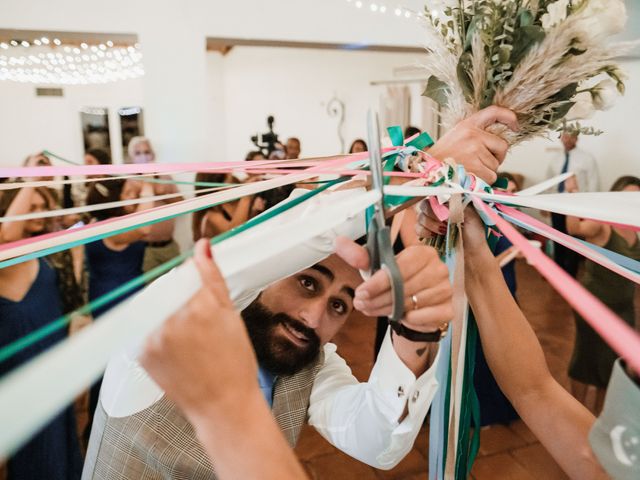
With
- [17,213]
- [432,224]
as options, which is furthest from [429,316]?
[17,213]

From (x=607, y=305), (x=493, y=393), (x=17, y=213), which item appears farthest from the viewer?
(x=493, y=393)

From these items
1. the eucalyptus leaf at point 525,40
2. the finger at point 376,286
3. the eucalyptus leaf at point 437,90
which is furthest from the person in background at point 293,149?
the finger at point 376,286

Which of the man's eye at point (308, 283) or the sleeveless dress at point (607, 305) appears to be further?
the sleeveless dress at point (607, 305)

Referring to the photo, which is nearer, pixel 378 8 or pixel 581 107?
pixel 581 107

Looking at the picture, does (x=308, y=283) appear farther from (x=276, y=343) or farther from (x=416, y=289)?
(x=416, y=289)

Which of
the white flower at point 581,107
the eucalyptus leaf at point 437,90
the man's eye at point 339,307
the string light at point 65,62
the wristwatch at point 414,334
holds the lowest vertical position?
the man's eye at point 339,307

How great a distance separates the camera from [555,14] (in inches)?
31.3

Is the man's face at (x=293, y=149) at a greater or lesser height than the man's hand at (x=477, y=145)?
greater

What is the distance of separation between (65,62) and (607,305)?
20.6 feet

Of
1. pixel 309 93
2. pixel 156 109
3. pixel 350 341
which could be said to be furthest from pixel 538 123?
pixel 309 93

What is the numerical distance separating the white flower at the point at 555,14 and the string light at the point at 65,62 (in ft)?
15.5

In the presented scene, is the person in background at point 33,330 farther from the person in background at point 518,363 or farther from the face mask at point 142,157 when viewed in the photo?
the face mask at point 142,157

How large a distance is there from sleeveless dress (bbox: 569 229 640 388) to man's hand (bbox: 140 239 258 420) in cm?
259

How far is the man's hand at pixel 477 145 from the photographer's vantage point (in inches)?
35.6
